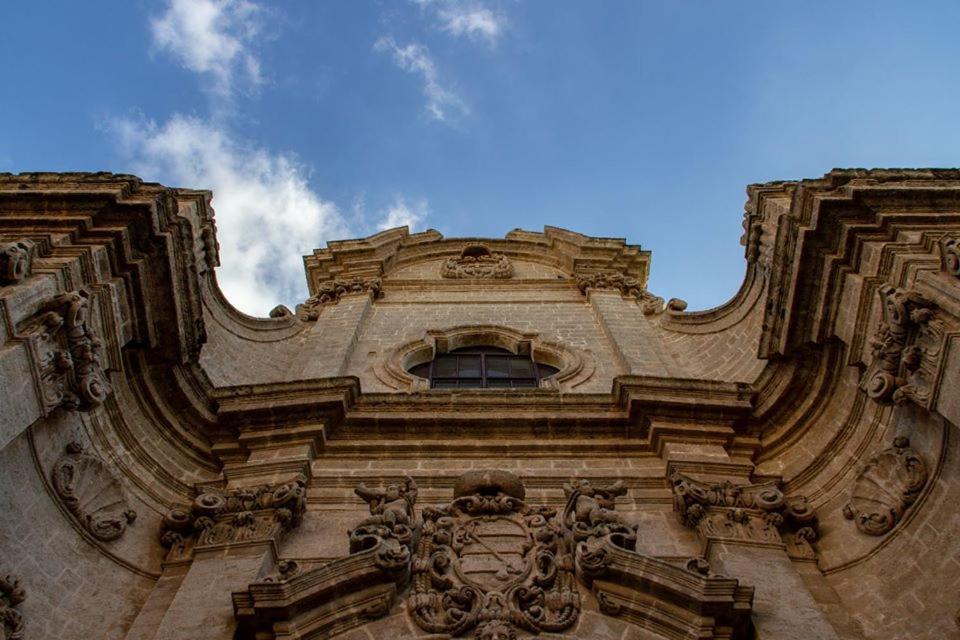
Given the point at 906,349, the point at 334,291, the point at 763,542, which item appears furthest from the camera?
the point at 334,291

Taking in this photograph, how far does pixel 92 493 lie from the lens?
9125mm

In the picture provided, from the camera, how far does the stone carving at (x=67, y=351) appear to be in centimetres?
780

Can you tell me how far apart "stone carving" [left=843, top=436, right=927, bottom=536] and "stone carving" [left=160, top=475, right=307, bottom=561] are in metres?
5.74

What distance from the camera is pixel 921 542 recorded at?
Answer: 840 cm

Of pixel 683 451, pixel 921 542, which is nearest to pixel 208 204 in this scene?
pixel 683 451

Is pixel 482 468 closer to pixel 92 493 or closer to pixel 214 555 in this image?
pixel 214 555

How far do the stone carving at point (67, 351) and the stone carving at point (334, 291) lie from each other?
28.9 feet

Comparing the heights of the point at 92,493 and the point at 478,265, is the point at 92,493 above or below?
below

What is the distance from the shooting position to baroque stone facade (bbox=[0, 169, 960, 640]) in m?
7.80

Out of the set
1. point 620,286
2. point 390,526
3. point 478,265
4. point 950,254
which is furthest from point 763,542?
point 478,265

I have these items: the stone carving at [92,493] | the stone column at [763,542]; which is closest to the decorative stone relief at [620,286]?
the stone column at [763,542]

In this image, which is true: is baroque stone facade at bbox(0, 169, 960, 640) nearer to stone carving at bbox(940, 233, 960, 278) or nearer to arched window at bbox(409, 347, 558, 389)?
stone carving at bbox(940, 233, 960, 278)

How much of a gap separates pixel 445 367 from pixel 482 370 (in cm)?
64

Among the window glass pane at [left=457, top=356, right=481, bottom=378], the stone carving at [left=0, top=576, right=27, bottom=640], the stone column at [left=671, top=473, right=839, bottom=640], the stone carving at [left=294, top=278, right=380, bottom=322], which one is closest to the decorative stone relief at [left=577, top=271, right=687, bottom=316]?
the window glass pane at [left=457, top=356, right=481, bottom=378]
